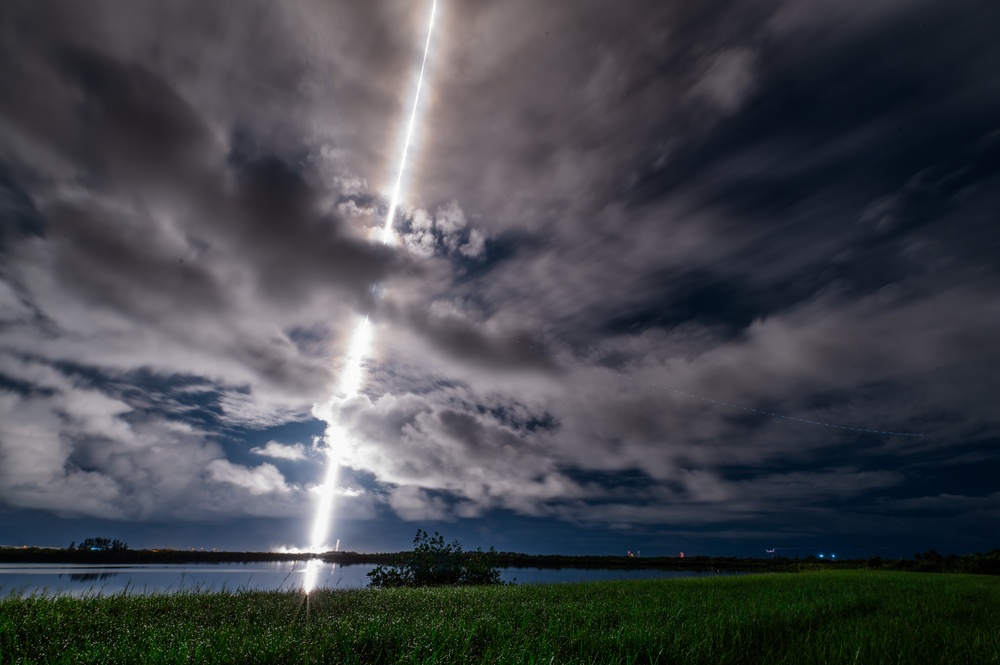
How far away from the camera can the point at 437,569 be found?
97.2 ft

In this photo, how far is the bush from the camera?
96.0 ft

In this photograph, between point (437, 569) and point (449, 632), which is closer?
point (449, 632)

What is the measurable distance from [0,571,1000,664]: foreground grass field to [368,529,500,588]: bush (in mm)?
19925

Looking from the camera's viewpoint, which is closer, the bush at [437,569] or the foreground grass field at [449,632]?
the foreground grass field at [449,632]

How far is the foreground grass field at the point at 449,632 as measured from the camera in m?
5.46

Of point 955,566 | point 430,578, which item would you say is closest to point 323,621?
point 430,578

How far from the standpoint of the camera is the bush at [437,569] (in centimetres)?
2925

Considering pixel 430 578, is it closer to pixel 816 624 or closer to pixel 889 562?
Result: pixel 816 624

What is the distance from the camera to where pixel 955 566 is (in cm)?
5712

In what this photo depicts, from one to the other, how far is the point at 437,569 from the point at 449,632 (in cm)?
2590

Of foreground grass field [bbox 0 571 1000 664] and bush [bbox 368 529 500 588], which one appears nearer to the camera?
foreground grass field [bbox 0 571 1000 664]

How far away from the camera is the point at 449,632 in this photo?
6.59 meters

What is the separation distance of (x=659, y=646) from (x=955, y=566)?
3132 inches

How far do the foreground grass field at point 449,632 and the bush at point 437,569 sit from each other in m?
19.9
